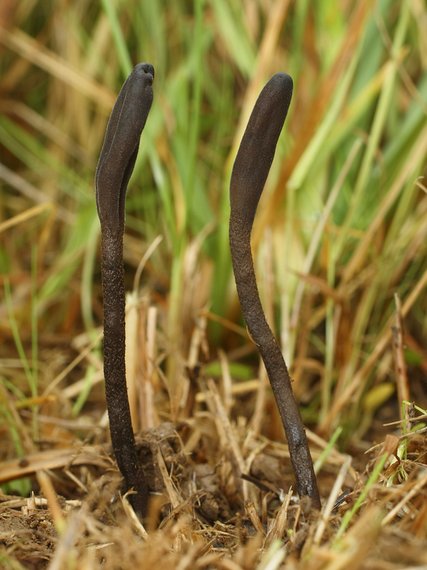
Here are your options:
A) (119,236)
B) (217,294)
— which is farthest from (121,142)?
(217,294)

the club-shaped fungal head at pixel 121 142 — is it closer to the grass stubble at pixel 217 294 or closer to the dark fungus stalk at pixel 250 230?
the dark fungus stalk at pixel 250 230

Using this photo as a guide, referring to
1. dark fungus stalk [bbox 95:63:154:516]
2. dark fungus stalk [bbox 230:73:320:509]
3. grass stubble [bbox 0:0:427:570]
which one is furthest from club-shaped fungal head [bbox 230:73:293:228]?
grass stubble [bbox 0:0:427:570]

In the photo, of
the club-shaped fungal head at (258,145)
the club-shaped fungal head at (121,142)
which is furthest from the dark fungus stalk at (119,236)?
the club-shaped fungal head at (258,145)

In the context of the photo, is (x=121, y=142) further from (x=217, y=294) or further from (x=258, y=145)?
(x=217, y=294)

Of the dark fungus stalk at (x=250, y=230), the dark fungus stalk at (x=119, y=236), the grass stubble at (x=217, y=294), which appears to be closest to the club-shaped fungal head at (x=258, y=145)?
the dark fungus stalk at (x=250, y=230)

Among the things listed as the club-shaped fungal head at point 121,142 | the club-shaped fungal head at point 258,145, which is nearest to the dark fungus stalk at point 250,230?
the club-shaped fungal head at point 258,145

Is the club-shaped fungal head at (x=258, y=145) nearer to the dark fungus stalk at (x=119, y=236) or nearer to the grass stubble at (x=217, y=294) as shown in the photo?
the dark fungus stalk at (x=119, y=236)

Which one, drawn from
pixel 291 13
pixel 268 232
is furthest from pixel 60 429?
pixel 291 13
